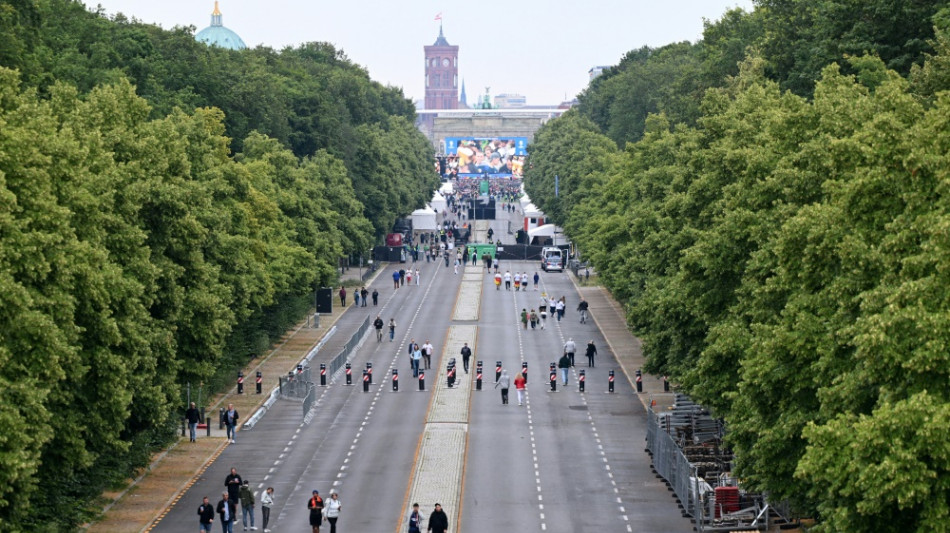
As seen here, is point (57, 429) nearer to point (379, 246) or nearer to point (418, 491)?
point (418, 491)

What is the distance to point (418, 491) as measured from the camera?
162 feet

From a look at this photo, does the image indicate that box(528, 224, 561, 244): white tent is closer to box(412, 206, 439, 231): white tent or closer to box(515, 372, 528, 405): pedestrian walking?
box(412, 206, 439, 231): white tent

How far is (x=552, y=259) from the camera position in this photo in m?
130

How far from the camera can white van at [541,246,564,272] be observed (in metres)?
130

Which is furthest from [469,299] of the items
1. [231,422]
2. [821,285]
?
[821,285]

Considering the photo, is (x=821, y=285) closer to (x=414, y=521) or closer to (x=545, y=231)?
(x=414, y=521)

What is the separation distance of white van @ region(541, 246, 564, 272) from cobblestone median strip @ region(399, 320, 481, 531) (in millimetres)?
50674

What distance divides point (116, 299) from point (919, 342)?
72.9 ft

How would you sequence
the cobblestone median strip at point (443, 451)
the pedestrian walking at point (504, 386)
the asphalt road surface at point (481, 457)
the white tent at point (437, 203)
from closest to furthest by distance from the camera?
the asphalt road surface at point (481, 457) < the cobblestone median strip at point (443, 451) < the pedestrian walking at point (504, 386) < the white tent at point (437, 203)

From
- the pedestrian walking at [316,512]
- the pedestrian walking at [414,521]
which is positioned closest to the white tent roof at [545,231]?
the pedestrian walking at [316,512]

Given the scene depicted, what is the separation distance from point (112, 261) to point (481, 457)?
15564mm

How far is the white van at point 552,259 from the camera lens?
129625 mm

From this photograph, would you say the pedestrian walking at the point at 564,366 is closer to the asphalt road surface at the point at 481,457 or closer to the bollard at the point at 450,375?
the asphalt road surface at the point at 481,457

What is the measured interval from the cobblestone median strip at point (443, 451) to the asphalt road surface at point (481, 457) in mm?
322
